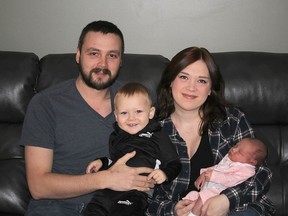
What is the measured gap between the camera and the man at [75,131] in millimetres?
1834

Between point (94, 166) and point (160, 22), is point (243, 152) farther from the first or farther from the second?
point (160, 22)

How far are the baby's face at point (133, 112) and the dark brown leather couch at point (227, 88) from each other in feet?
1.54

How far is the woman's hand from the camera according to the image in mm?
1819

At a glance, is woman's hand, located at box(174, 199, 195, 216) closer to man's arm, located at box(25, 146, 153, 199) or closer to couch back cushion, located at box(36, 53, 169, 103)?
man's arm, located at box(25, 146, 153, 199)

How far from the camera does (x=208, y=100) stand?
6.93ft

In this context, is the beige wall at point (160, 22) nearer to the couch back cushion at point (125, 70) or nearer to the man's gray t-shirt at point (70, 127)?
the couch back cushion at point (125, 70)

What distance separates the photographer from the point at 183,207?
1.83 metres

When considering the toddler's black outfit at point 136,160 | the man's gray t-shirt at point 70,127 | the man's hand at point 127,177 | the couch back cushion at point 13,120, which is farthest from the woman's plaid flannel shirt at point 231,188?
the couch back cushion at point 13,120

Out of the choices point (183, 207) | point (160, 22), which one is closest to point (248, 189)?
point (183, 207)

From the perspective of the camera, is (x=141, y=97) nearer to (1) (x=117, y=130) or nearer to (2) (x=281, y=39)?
(1) (x=117, y=130)

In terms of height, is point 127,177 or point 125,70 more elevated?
point 125,70

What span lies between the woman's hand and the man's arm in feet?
0.65

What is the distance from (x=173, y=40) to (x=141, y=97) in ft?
3.40

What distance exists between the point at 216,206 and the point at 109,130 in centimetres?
69
